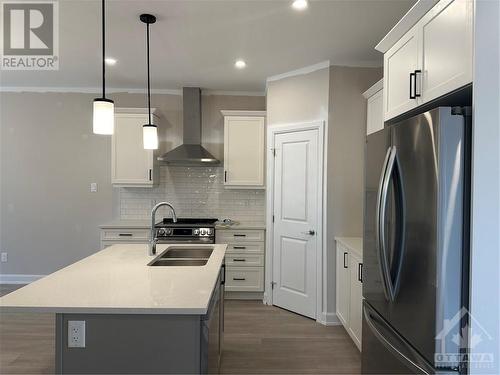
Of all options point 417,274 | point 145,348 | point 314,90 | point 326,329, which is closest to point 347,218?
point 326,329

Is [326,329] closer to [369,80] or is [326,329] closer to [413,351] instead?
[413,351]

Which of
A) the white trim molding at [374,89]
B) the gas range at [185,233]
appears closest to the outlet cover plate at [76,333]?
the gas range at [185,233]

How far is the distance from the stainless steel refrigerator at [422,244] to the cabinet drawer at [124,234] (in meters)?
2.96

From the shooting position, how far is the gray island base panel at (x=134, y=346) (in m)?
1.39

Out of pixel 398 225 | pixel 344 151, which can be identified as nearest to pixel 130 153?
pixel 344 151

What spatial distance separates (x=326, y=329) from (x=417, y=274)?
2038mm

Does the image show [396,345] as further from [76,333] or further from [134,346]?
[76,333]

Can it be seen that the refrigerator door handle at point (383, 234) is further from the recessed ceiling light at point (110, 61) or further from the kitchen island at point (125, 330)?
the recessed ceiling light at point (110, 61)

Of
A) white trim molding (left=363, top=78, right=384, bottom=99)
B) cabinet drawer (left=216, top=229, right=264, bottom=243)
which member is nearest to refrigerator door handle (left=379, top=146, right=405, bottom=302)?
white trim molding (left=363, top=78, right=384, bottom=99)

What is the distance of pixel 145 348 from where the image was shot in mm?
1401

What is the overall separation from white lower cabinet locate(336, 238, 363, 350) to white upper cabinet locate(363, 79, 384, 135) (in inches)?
43.9

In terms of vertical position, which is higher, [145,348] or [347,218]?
[347,218]

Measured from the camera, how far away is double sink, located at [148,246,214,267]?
7.66ft

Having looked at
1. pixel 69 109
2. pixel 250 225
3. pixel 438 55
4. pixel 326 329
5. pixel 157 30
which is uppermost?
pixel 157 30
